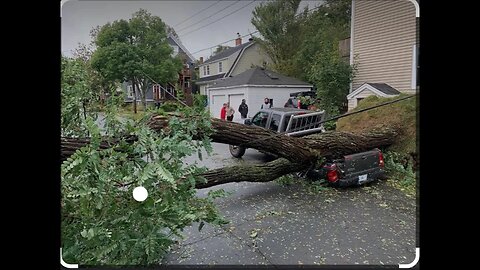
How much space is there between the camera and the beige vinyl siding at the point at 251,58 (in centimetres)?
1463

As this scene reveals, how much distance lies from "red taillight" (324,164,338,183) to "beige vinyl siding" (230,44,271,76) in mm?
11503

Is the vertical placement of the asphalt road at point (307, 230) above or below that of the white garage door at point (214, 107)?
below

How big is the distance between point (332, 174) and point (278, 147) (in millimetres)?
864

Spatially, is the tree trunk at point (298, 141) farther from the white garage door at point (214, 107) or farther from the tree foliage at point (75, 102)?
the tree foliage at point (75, 102)

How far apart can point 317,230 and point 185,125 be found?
1646 millimetres

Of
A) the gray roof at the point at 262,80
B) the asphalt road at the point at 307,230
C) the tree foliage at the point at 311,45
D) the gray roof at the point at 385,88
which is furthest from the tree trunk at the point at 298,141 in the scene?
the gray roof at the point at 262,80

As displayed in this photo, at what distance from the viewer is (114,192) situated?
158 cm

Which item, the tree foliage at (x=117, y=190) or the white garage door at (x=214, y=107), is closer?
the tree foliage at (x=117, y=190)

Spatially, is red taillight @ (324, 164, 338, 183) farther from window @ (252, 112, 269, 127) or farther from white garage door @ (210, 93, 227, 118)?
window @ (252, 112, 269, 127)

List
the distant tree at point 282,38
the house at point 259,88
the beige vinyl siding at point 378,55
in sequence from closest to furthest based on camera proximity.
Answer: the beige vinyl siding at point 378,55
the house at point 259,88
the distant tree at point 282,38

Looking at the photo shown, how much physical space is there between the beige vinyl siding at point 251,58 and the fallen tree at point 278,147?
11.1 meters

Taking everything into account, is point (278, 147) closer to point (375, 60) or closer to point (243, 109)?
point (375, 60)
